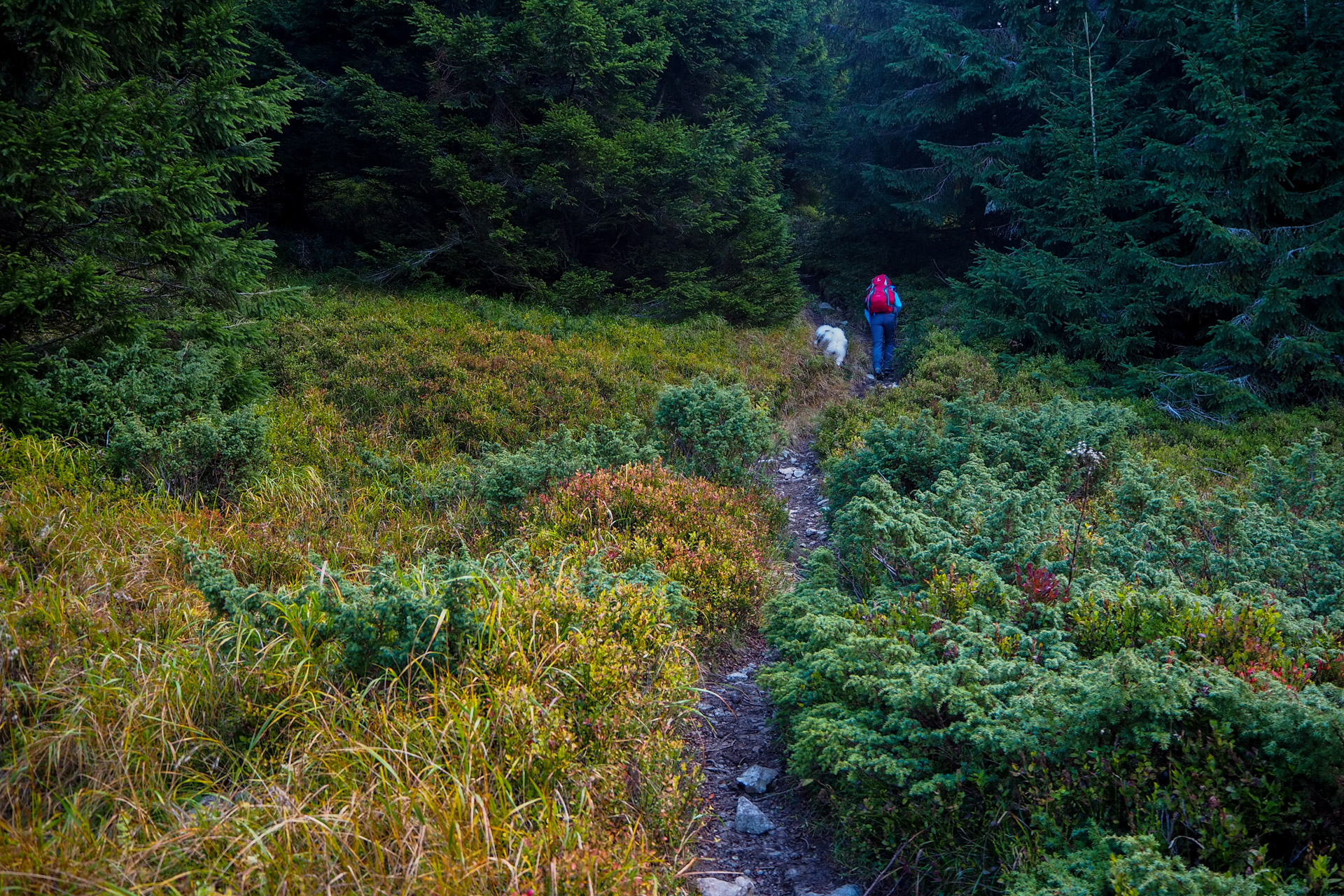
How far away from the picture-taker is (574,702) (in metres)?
3.56

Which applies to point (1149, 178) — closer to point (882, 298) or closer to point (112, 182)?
point (882, 298)

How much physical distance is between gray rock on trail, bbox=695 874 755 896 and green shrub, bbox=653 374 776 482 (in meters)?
4.88

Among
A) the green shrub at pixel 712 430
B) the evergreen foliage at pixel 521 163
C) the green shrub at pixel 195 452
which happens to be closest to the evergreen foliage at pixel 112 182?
the green shrub at pixel 195 452

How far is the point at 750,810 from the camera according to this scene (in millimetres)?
3906

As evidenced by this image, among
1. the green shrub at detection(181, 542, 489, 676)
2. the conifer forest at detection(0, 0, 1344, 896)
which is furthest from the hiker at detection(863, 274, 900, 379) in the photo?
the green shrub at detection(181, 542, 489, 676)

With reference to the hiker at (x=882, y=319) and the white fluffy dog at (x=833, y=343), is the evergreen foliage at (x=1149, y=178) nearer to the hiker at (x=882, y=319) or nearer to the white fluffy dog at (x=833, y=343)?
the hiker at (x=882, y=319)

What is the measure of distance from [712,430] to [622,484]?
2045 millimetres

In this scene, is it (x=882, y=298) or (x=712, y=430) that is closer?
(x=712, y=430)

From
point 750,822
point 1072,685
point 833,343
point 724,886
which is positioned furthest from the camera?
point 833,343

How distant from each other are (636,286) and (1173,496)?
35.9 ft

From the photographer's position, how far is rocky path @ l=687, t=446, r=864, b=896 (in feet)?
11.4

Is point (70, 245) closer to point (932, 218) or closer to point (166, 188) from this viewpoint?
point (166, 188)

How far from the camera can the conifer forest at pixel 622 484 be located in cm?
296

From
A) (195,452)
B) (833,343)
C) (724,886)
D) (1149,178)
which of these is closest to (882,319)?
(833,343)
